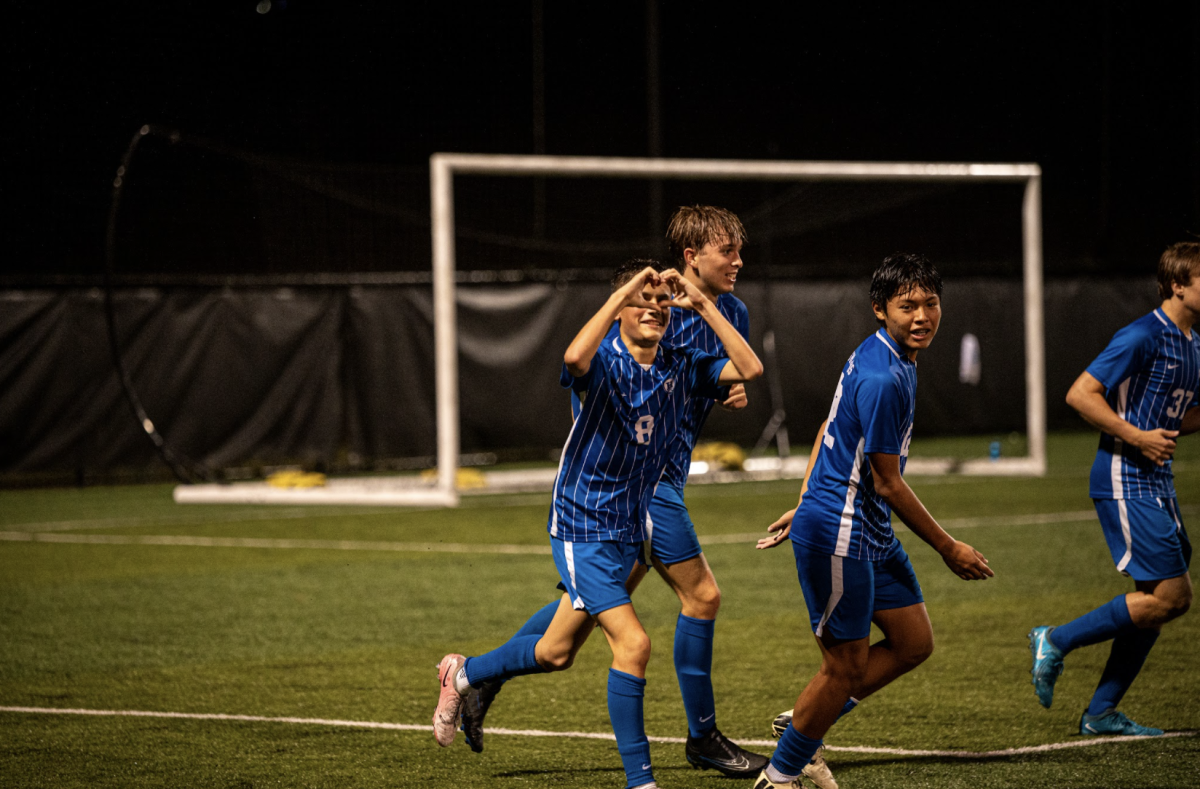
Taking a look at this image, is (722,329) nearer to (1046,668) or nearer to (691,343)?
(691,343)

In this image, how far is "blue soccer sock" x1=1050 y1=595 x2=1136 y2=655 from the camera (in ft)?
17.3

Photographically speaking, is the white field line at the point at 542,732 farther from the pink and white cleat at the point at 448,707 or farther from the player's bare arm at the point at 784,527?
the player's bare arm at the point at 784,527

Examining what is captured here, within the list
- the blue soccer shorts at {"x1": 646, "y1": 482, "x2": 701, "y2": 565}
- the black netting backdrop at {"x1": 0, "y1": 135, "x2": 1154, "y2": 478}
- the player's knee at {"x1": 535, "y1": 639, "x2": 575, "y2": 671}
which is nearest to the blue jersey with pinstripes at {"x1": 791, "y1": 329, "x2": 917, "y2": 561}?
the blue soccer shorts at {"x1": 646, "y1": 482, "x2": 701, "y2": 565}

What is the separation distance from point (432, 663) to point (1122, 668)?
3279 millimetres

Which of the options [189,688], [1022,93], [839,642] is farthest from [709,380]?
[1022,93]

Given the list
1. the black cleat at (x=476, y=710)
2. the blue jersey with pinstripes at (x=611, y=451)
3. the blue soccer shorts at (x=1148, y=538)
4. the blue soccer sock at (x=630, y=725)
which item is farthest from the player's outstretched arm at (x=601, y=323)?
the blue soccer shorts at (x=1148, y=538)

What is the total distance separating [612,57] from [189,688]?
17073 mm

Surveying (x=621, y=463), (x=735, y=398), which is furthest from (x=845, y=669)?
(x=735, y=398)

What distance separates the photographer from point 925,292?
4277 millimetres

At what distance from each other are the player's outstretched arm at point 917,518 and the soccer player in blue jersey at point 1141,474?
1424 millimetres

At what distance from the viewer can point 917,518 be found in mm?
4059

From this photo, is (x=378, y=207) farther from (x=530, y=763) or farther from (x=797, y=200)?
(x=530, y=763)

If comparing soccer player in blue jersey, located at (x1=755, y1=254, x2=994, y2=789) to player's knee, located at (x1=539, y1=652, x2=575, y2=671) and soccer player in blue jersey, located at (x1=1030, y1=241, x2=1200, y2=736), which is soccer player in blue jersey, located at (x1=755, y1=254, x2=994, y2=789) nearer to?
player's knee, located at (x1=539, y1=652, x2=575, y2=671)

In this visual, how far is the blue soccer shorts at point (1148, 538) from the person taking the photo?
5.21 m
